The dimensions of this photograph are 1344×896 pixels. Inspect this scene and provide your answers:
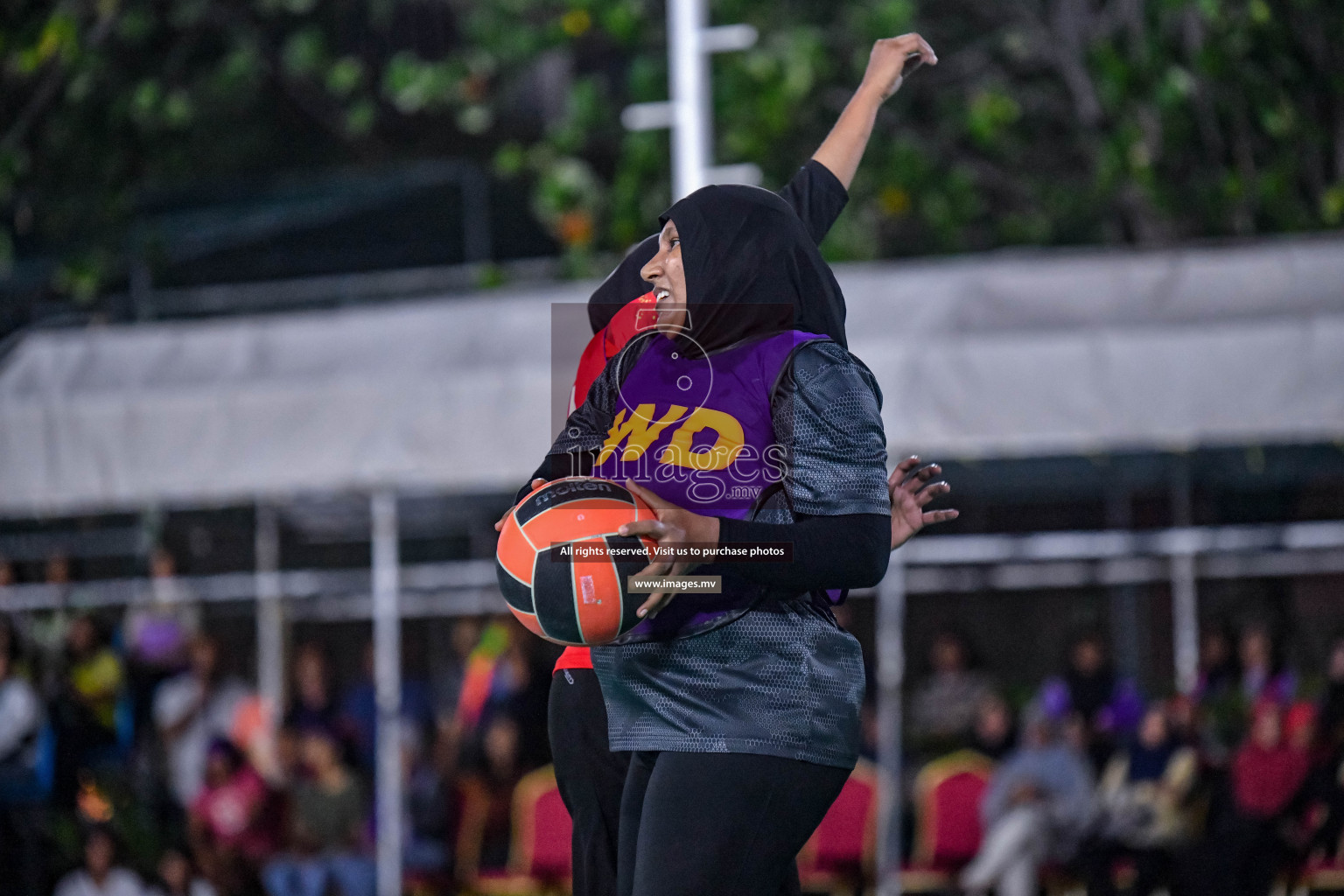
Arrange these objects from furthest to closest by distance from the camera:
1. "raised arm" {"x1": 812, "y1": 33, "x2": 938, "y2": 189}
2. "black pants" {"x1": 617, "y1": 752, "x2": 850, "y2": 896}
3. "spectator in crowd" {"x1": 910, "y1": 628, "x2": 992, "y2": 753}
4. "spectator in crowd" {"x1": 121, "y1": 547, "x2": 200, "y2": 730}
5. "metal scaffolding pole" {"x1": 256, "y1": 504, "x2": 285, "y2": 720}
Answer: "metal scaffolding pole" {"x1": 256, "y1": 504, "x2": 285, "y2": 720}
"spectator in crowd" {"x1": 121, "y1": 547, "x2": 200, "y2": 730}
"spectator in crowd" {"x1": 910, "y1": 628, "x2": 992, "y2": 753}
"raised arm" {"x1": 812, "y1": 33, "x2": 938, "y2": 189}
"black pants" {"x1": 617, "y1": 752, "x2": 850, "y2": 896}

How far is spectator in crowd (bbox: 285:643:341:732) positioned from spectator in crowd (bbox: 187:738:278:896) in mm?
508

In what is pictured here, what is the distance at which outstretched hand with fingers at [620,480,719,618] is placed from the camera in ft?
7.44

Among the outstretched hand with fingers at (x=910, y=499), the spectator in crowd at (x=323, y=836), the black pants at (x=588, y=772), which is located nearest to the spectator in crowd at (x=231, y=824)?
the spectator in crowd at (x=323, y=836)

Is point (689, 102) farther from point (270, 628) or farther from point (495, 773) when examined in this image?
point (270, 628)

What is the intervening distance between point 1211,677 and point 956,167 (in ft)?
19.1

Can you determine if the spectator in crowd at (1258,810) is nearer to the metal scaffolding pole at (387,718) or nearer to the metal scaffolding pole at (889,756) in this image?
the metal scaffolding pole at (889,756)

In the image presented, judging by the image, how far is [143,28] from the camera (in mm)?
12188

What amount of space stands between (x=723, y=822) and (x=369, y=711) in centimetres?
811

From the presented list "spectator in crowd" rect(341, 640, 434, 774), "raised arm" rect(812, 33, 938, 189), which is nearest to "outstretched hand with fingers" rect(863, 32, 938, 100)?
"raised arm" rect(812, 33, 938, 189)

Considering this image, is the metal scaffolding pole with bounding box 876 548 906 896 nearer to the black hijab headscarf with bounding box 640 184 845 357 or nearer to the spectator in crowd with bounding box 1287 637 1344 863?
the spectator in crowd with bounding box 1287 637 1344 863

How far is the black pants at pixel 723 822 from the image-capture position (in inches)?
94.3

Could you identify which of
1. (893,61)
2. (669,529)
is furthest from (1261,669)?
(669,529)

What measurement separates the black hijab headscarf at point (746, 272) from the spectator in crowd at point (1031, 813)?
209 inches

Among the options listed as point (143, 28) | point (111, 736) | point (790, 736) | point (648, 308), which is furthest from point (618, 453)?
point (143, 28)
